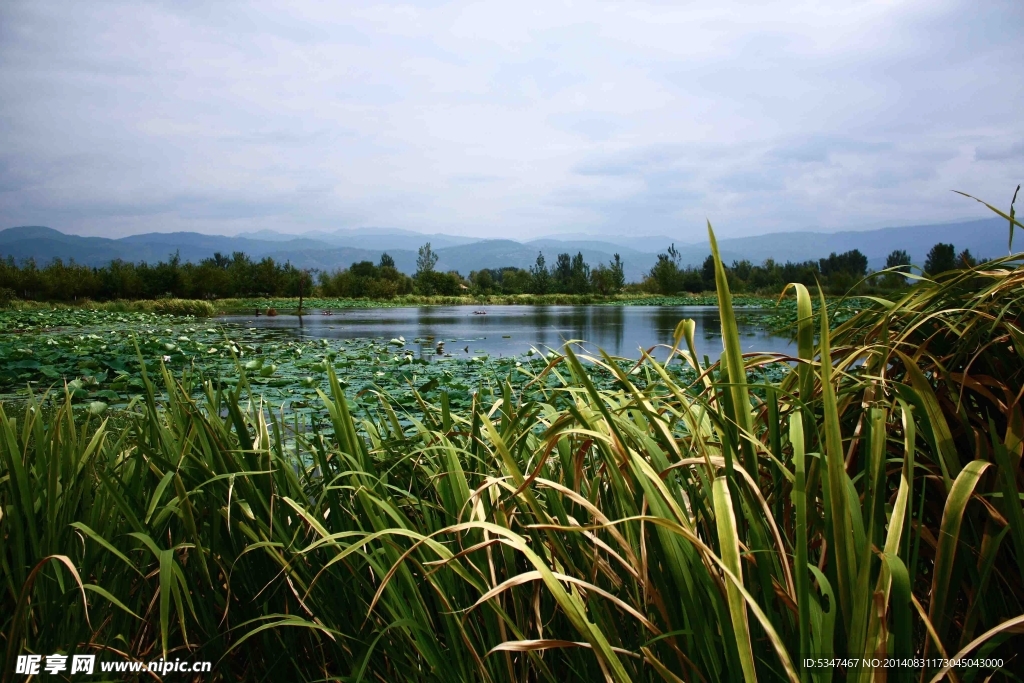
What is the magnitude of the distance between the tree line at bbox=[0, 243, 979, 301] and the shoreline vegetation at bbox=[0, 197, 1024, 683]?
1.40 ft

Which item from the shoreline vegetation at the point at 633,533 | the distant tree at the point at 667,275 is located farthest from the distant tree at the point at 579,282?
the shoreline vegetation at the point at 633,533

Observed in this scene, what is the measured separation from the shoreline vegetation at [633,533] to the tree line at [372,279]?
16.8 inches

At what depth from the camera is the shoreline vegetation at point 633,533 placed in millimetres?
594

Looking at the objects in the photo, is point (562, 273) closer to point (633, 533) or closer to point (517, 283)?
point (517, 283)

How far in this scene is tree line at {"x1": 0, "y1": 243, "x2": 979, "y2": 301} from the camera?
12.3 meters

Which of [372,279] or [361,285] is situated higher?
[372,279]

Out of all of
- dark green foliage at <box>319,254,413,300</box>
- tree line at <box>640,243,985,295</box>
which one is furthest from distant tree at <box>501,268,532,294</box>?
tree line at <box>640,243,985,295</box>

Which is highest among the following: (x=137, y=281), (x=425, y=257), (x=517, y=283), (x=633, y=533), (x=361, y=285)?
(x=425, y=257)

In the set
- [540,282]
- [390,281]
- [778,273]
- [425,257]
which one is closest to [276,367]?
[778,273]

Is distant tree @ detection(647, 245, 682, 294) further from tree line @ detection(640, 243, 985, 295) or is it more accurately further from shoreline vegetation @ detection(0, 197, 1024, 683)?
shoreline vegetation @ detection(0, 197, 1024, 683)

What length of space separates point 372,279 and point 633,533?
28353 mm

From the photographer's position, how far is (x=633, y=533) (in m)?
0.81

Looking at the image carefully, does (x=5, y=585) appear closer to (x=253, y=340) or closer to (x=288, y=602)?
(x=288, y=602)

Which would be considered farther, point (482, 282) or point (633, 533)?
point (482, 282)
